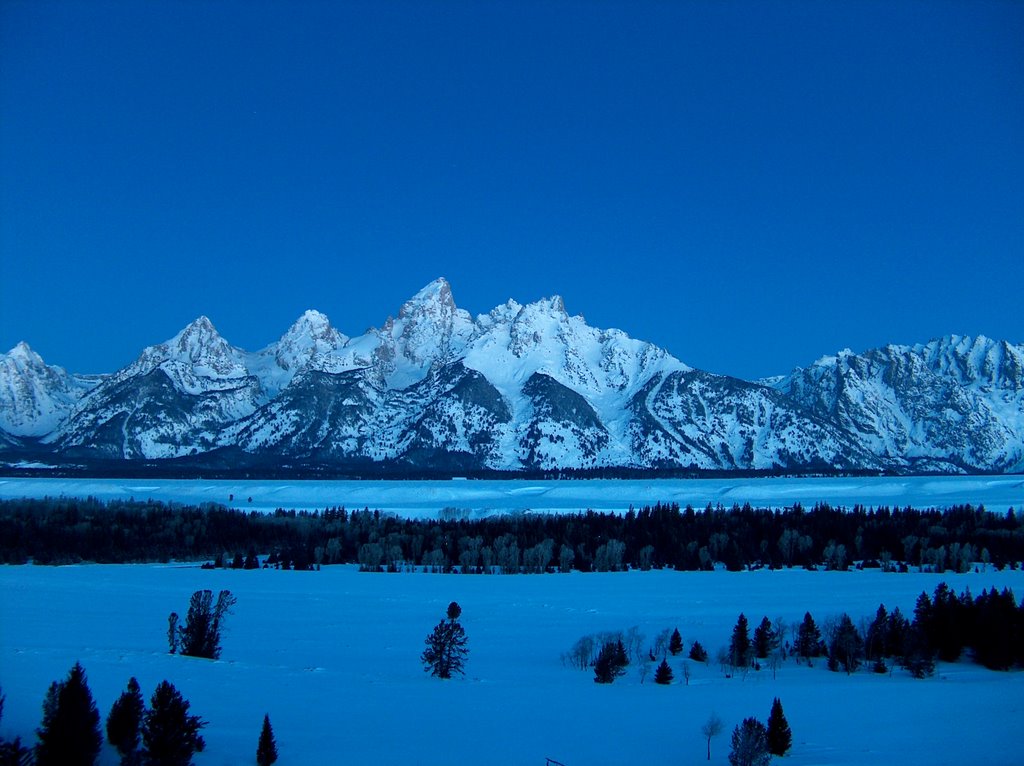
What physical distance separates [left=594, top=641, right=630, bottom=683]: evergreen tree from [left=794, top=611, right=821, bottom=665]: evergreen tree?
36.1 feet

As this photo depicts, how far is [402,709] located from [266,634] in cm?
2146

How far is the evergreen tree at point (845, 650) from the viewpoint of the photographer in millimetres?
49469

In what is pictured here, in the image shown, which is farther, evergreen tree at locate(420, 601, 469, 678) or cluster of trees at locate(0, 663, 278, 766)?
evergreen tree at locate(420, 601, 469, 678)

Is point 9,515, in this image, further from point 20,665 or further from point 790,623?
point 790,623

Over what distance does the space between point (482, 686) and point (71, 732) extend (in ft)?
67.9

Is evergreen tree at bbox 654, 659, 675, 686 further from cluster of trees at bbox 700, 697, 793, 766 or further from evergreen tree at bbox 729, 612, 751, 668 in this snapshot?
cluster of trees at bbox 700, 697, 793, 766

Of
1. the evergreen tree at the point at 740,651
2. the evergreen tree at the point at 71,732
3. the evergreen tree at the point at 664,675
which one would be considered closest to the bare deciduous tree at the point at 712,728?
the evergreen tree at the point at 664,675

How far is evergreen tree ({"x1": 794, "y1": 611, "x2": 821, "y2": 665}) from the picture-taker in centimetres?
5222

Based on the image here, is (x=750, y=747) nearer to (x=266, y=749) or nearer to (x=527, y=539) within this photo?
(x=266, y=749)

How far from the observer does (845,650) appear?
49844 mm

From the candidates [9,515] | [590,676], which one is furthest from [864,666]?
[9,515]

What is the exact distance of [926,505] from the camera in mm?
166500

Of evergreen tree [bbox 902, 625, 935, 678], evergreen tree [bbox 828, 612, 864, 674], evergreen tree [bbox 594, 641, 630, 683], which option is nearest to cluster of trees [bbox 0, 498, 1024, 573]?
evergreen tree [bbox 902, 625, 935, 678]

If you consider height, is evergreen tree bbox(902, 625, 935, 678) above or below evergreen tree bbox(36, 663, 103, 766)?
below
